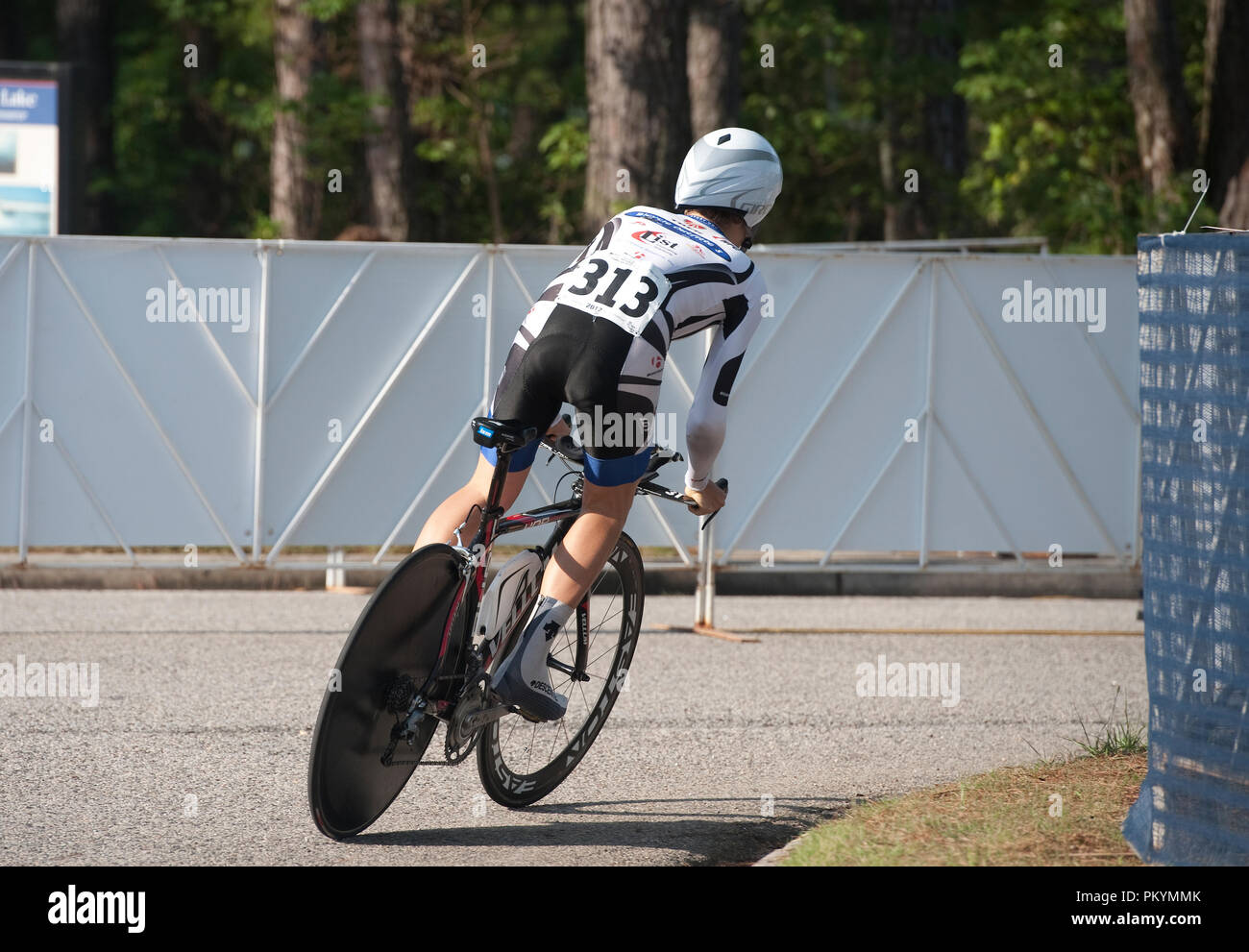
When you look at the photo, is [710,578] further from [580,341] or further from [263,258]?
[580,341]

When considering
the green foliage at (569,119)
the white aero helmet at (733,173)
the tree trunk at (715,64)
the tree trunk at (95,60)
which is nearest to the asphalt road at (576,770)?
the white aero helmet at (733,173)

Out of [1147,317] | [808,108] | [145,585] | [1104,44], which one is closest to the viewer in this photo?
[1147,317]

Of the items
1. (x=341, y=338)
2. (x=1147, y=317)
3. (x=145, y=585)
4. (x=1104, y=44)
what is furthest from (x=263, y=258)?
(x=1104, y=44)

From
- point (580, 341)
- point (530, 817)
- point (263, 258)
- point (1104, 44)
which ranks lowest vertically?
point (530, 817)

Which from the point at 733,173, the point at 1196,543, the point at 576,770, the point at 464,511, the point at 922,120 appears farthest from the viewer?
the point at 922,120

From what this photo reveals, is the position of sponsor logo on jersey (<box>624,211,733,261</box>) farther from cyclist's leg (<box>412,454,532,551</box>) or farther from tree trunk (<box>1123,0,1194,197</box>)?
tree trunk (<box>1123,0,1194,197</box>)

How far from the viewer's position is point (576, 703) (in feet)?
18.4

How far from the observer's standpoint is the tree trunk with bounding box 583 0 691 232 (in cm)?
1277

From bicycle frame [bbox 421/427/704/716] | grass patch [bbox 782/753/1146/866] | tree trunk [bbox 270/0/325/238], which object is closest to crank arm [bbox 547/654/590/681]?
bicycle frame [bbox 421/427/704/716]

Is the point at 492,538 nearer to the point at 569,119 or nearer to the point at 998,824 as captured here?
the point at 998,824

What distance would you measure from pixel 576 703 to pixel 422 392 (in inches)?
178

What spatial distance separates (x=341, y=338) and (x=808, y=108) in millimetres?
18686

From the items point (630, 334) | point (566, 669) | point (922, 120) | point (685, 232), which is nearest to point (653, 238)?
point (685, 232)

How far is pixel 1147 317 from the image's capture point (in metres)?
4.35
